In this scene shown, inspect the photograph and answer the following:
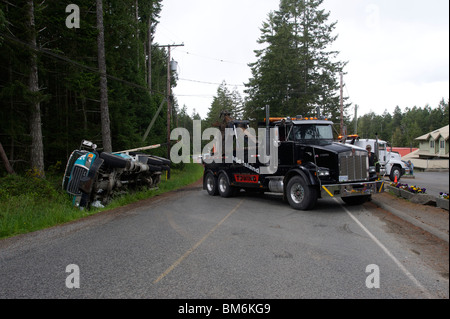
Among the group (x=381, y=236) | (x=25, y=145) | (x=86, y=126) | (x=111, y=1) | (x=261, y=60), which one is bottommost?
(x=381, y=236)

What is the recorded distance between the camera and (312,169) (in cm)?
953

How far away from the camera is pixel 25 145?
1761cm

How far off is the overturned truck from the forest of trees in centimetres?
391

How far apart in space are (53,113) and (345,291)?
73.2 feet

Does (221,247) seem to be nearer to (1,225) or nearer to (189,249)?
(189,249)

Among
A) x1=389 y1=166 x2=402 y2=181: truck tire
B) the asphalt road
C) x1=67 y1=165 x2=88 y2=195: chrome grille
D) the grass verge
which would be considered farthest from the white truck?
x1=67 y1=165 x2=88 y2=195: chrome grille

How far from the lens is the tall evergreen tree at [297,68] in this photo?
37594mm

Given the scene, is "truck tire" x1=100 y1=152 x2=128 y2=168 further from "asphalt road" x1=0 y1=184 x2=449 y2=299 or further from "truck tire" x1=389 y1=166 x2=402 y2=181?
"truck tire" x1=389 y1=166 x2=402 y2=181

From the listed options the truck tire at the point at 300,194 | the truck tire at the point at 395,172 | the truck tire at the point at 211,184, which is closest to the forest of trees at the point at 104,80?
the truck tire at the point at 395,172

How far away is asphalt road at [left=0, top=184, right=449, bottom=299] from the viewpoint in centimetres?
381

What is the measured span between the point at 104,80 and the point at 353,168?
1355 cm

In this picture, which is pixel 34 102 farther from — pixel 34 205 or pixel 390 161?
pixel 390 161
